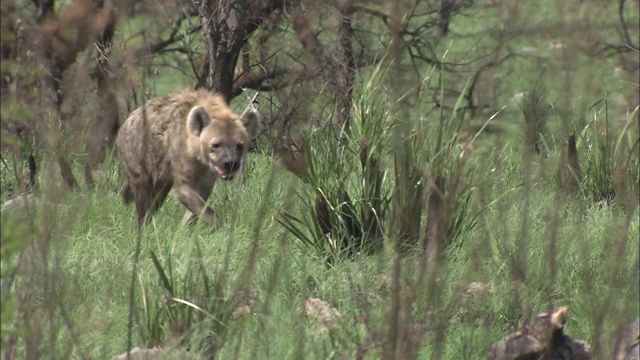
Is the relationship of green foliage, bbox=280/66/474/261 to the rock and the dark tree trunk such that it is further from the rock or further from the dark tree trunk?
the dark tree trunk

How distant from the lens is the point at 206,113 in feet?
24.8

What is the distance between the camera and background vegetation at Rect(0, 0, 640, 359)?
3592mm

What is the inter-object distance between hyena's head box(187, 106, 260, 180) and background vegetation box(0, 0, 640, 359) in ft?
0.84

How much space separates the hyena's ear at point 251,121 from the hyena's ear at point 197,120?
253mm

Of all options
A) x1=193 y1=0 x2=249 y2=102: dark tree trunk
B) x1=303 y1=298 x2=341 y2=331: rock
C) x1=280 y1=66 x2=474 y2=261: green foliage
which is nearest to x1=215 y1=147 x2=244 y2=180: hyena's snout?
x1=280 y1=66 x2=474 y2=261: green foliage

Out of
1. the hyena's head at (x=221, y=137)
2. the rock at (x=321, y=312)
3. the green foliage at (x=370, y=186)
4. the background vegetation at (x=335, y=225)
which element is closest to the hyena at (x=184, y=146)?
the hyena's head at (x=221, y=137)

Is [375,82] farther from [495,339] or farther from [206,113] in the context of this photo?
[495,339]

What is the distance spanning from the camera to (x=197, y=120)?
7.50 metres

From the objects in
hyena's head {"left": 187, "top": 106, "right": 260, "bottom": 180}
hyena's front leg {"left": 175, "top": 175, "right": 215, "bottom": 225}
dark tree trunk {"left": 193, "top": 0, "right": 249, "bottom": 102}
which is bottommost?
hyena's front leg {"left": 175, "top": 175, "right": 215, "bottom": 225}

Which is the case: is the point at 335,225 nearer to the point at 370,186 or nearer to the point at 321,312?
the point at 370,186

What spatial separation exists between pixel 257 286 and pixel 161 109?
2.59m

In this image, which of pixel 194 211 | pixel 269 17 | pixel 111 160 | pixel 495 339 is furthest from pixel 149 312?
pixel 269 17

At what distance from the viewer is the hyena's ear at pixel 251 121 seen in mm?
7617

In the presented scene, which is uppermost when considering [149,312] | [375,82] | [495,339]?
[375,82]
